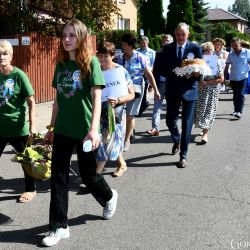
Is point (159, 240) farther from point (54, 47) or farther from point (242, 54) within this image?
point (54, 47)

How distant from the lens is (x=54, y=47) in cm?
1339

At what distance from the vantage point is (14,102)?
178 inches

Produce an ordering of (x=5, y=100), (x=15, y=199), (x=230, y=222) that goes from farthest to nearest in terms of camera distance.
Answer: (x=15, y=199) → (x=5, y=100) → (x=230, y=222)

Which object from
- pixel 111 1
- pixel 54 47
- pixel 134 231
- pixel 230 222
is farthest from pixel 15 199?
pixel 111 1

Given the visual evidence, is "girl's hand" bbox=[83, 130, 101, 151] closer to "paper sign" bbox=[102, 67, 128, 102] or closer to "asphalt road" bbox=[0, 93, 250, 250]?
"asphalt road" bbox=[0, 93, 250, 250]

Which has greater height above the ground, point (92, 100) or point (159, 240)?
point (92, 100)

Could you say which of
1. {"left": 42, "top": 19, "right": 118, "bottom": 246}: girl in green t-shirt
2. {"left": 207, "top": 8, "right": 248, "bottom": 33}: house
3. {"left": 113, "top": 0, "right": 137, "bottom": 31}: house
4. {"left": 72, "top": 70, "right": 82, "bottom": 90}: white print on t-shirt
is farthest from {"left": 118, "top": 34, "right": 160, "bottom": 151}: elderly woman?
{"left": 207, "top": 8, "right": 248, "bottom": 33}: house

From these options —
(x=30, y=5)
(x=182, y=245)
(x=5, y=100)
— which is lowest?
(x=182, y=245)

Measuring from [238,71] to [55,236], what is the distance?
790cm

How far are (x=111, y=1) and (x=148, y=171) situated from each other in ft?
30.2

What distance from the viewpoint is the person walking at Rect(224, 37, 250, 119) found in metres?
10.4

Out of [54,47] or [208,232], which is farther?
[54,47]

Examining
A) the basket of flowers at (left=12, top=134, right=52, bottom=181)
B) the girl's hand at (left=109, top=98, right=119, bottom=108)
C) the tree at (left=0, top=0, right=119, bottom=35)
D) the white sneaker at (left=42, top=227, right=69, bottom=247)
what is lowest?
the white sneaker at (left=42, top=227, right=69, bottom=247)

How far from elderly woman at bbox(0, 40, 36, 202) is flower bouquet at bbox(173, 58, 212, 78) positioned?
2.34 metres
